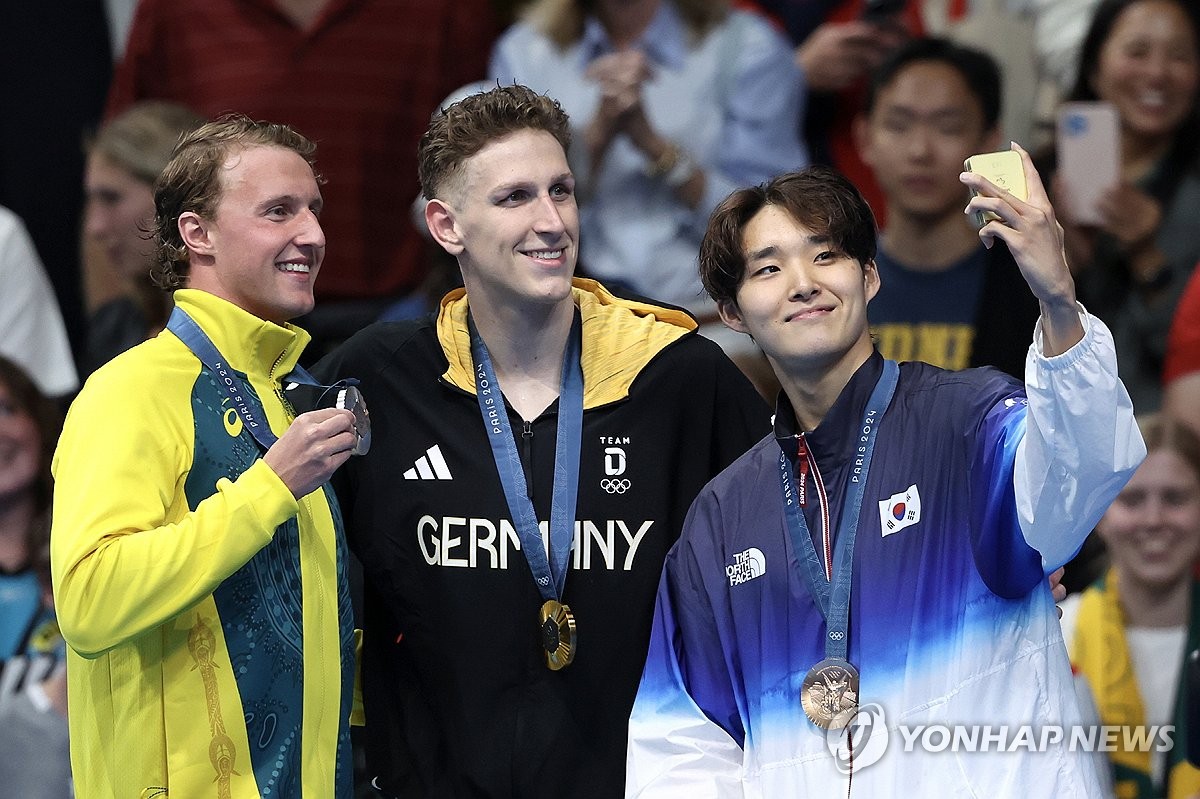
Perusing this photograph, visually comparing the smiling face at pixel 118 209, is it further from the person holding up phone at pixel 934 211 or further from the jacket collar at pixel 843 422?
the jacket collar at pixel 843 422

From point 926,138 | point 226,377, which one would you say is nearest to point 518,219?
point 226,377

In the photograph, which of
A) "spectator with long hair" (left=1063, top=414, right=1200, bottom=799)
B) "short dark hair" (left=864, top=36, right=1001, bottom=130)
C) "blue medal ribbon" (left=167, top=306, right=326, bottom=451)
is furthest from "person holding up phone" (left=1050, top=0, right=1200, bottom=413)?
"blue medal ribbon" (left=167, top=306, right=326, bottom=451)

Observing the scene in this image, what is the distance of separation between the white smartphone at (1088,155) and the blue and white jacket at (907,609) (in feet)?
8.59

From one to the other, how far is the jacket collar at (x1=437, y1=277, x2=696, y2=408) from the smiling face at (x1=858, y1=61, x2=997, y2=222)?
2.04 m

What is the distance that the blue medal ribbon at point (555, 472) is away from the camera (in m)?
4.18

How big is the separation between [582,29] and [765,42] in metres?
0.66

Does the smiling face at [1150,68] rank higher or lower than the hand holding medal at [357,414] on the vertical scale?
higher

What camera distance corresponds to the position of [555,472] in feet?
13.9

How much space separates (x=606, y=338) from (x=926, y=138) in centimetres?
239

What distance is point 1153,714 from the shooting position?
17.9ft

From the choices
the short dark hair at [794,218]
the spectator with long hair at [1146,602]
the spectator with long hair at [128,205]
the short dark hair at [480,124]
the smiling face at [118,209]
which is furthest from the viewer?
the smiling face at [118,209]

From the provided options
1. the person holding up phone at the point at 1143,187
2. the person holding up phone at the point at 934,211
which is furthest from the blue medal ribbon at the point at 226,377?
the person holding up phone at the point at 1143,187

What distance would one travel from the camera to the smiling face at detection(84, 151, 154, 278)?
6.71 metres

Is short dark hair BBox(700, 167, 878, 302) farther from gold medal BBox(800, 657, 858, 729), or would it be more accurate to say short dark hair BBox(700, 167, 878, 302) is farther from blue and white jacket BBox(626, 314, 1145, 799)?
gold medal BBox(800, 657, 858, 729)
